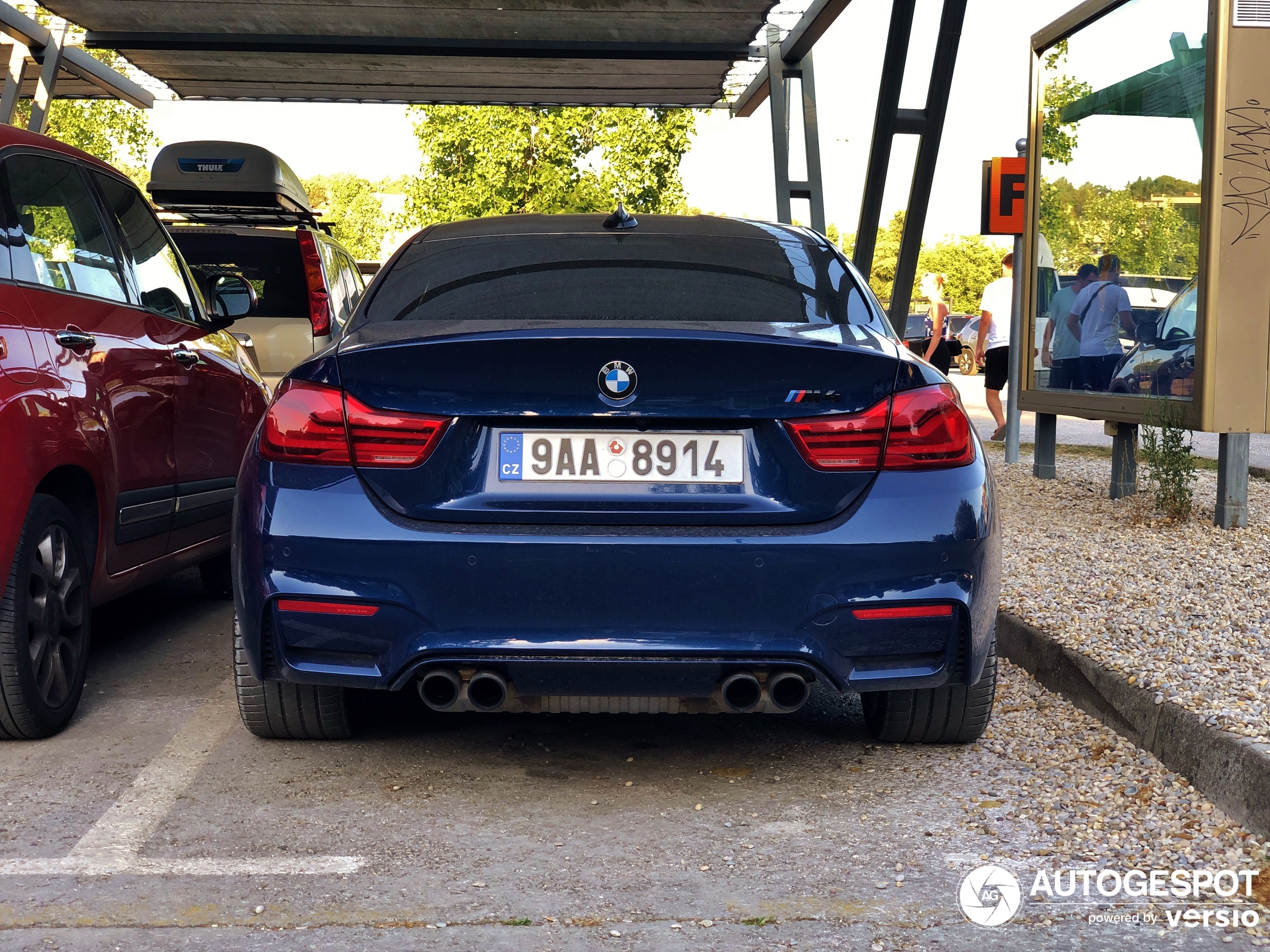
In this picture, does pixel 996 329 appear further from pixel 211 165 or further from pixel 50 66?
pixel 50 66

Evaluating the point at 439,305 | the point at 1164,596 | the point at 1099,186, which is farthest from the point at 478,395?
the point at 1099,186

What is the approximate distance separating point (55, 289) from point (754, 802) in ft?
8.81

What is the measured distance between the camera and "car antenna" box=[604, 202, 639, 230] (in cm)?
458

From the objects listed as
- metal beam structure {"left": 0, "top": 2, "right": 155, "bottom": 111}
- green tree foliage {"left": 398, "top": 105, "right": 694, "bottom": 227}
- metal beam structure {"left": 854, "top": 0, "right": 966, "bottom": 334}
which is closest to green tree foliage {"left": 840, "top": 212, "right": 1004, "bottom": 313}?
green tree foliage {"left": 398, "top": 105, "right": 694, "bottom": 227}

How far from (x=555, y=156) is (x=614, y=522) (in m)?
40.5

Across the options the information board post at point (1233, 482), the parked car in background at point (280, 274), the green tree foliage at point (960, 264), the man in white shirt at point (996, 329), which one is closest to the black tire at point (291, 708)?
the parked car in background at point (280, 274)

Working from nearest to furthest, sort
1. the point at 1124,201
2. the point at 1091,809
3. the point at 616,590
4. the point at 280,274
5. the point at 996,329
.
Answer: the point at 616,590, the point at 1091,809, the point at 1124,201, the point at 280,274, the point at 996,329

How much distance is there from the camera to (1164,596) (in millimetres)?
5965

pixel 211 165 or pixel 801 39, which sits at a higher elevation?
pixel 801 39

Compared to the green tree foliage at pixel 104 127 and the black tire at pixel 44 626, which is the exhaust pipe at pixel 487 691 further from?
the green tree foliage at pixel 104 127

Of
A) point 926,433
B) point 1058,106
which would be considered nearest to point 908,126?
point 1058,106

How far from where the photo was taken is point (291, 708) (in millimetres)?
4129

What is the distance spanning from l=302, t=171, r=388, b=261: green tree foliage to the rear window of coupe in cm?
9947

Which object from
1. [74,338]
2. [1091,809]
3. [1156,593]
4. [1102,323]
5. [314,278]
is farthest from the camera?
[314,278]
